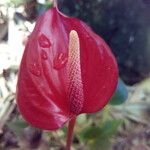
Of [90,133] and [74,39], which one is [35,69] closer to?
[74,39]

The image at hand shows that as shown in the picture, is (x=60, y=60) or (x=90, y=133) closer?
(x=60, y=60)

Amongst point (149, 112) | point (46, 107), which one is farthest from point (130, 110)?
point (46, 107)

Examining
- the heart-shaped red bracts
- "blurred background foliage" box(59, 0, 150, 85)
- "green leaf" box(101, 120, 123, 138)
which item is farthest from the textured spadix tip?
"blurred background foliage" box(59, 0, 150, 85)

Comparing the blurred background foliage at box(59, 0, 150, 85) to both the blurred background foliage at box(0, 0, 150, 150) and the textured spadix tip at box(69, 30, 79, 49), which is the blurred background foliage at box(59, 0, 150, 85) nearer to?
the blurred background foliage at box(0, 0, 150, 150)

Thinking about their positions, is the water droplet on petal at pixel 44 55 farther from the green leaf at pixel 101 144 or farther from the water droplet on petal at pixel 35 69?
the green leaf at pixel 101 144

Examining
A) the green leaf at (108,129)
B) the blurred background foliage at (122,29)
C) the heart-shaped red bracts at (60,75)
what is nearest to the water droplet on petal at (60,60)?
the heart-shaped red bracts at (60,75)

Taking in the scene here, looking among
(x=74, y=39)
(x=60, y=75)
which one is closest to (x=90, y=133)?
(x=60, y=75)

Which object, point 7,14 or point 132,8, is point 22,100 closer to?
point 132,8
